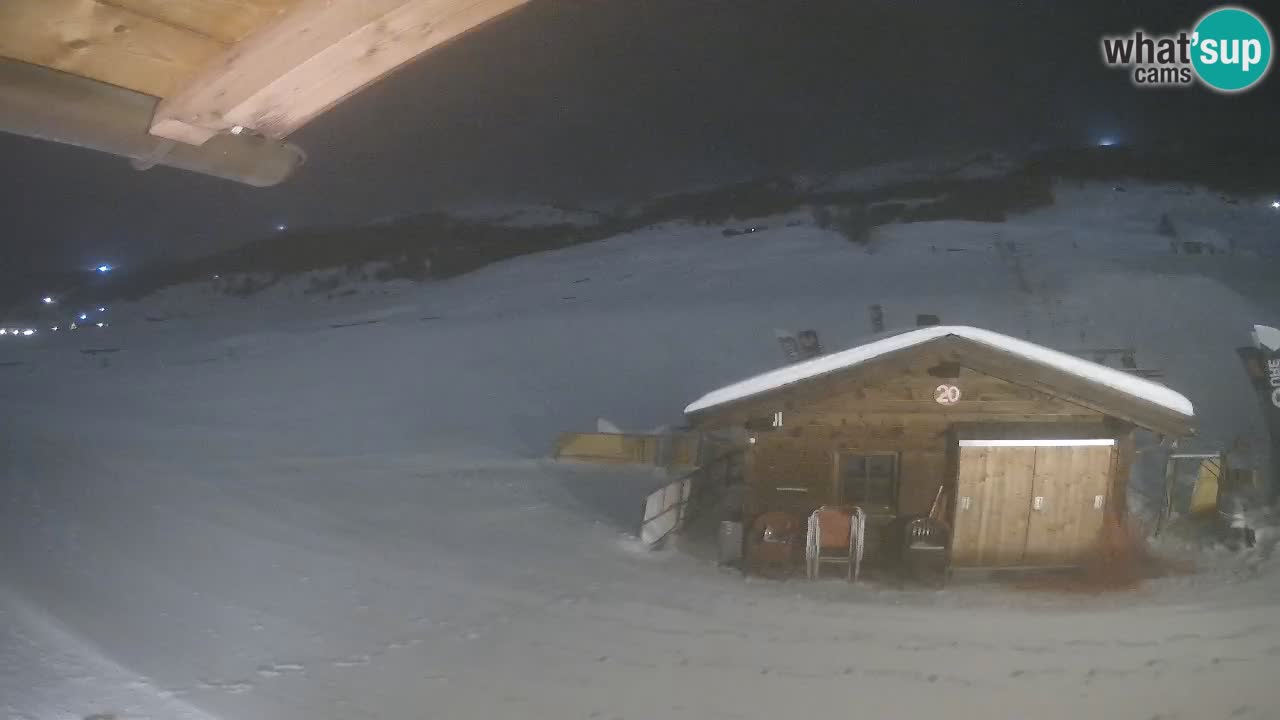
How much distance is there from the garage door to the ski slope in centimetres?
84

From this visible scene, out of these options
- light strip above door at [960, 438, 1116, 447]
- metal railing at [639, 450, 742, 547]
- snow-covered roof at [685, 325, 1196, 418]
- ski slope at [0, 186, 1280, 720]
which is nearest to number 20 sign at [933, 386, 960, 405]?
light strip above door at [960, 438, 1116, 447]

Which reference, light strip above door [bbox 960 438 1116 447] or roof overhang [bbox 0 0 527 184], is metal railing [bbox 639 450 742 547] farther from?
roof overhang [bbox 0 0 527 184]

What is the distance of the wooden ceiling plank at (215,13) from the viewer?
1477mm

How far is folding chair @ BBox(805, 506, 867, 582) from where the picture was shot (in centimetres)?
1131

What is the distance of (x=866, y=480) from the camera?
12.0 metres

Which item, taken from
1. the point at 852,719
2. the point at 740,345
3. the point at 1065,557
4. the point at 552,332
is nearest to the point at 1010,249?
the point at 740,345

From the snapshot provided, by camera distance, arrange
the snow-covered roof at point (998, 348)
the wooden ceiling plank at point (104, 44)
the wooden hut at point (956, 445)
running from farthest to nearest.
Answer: the wooden hut at point (956, 445) < the snow-covered roof at point (998, 348) < the wooden ceiling plank at point (104, 44)

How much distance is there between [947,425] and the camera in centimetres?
1177

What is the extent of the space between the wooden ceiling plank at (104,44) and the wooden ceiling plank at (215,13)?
19mm

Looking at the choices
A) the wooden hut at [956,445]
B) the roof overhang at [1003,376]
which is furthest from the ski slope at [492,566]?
the roof overhang at [1003,376]

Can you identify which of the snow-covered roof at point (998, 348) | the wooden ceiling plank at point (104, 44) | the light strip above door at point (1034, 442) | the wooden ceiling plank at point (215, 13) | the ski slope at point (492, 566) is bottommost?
the ski slope at point (492, 566)

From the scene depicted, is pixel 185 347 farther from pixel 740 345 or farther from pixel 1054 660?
pixel 1054 660

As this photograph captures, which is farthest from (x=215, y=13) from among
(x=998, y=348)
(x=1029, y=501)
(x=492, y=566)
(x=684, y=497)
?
(x=684, y=497)

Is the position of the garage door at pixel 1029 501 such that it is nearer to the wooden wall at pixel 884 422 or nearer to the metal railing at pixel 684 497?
the wooden wall at pixel 884 422
